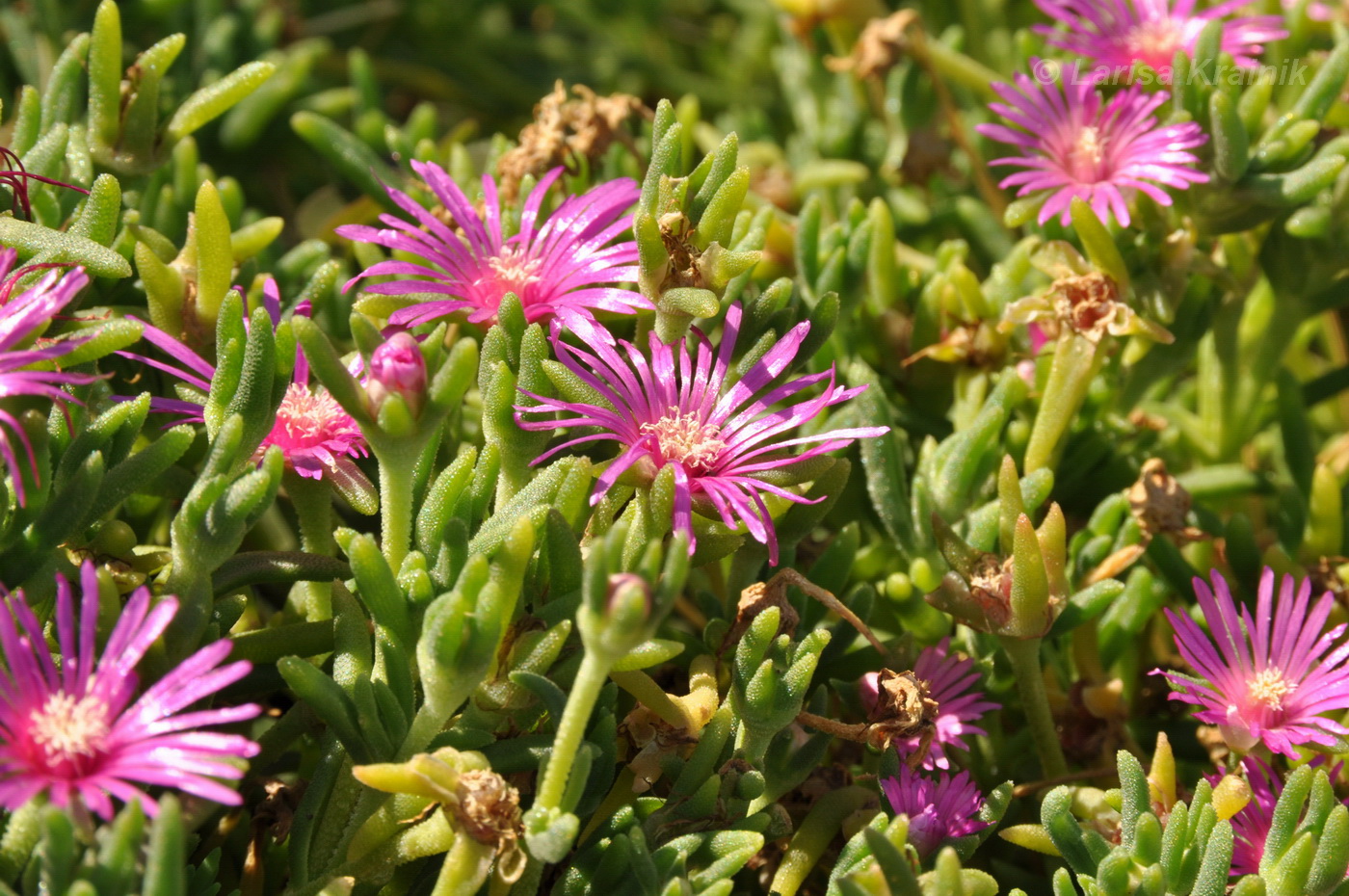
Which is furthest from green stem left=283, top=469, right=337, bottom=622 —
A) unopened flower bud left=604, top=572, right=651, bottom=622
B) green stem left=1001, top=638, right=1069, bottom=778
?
green stem left=1001, top=638, right=1069, bottom=778

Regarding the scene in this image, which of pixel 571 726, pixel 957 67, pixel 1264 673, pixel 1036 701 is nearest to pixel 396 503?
pixel 571 726

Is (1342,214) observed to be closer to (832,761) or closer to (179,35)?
(832,761)

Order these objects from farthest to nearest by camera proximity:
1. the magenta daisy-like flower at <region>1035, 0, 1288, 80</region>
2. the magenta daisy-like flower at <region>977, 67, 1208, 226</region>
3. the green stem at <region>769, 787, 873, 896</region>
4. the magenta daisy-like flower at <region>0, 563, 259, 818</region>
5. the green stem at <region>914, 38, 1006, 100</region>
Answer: the green stem at <region>914, 38, 1006, 100</region>, the magenta daisy-like flower at <region>1035, 0, 1288, 80</region>, the magenta daisy-like flower at <region>977, 67, 1208, 226</region>, the green stem at <region>769, 787, 873, 896</region>, the magenta daisy-like flower at <region>0, 563, 259, 818</region>

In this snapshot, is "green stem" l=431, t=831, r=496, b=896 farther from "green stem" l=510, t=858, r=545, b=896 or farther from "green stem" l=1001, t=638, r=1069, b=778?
"green stem" l=1001, t=638, r=1069, b=778

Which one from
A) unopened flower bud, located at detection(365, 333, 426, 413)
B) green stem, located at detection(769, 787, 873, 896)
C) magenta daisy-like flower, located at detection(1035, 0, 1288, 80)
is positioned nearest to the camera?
unopened flower bud, located at detection(365, 333, 426, 413)

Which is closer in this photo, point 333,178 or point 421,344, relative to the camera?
point 421,344

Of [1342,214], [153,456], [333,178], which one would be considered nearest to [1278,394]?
[1342,214]

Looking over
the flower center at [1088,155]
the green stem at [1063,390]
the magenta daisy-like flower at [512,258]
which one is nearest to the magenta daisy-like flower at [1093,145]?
the flower center at [1088,155]
